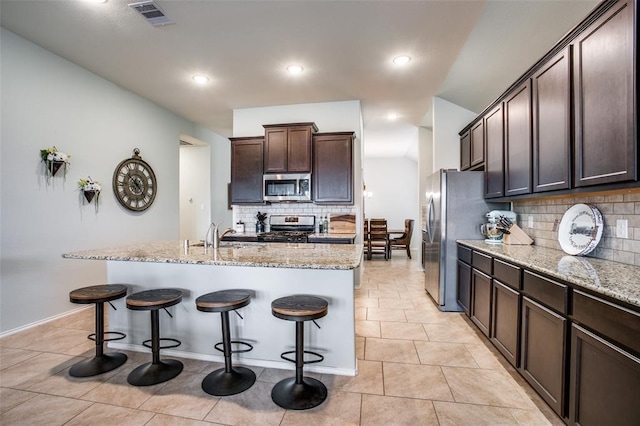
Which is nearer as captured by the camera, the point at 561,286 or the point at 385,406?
the point at 561,286

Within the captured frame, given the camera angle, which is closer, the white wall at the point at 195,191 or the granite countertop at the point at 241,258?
the granite countertop at the point at 241,258

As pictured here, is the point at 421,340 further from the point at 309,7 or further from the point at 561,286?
the point at 309,7

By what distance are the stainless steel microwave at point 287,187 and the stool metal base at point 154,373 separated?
8.24 feet

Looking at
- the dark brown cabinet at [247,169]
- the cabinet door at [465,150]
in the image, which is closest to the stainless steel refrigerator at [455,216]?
the cabinet door at [465,150]

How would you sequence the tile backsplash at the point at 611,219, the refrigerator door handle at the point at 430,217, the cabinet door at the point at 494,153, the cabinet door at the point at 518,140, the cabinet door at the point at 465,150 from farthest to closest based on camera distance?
1. the cabinet door at the point at 465,150
2. the refrigerator door handle at the point at 430,217
3. the cabinet door at the point at 494,153
4. the cabinet door at the point at 518,140
5. the tile backsplash at the point at 611,219

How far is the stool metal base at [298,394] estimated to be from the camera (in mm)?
1812

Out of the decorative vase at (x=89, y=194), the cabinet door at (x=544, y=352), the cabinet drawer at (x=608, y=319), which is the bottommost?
the cabinet door at (x=544, y=352)

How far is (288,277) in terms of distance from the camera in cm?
222

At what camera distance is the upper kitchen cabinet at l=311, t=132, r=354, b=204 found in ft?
13.6

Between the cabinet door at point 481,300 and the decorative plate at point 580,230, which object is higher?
the decorative plate at point 580,230

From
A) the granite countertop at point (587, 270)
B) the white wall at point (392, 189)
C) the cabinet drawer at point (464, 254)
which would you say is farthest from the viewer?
the white wall at point (392, 189)

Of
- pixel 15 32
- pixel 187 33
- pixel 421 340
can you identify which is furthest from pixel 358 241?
pixel 15 32

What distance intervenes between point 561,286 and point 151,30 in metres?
3.68

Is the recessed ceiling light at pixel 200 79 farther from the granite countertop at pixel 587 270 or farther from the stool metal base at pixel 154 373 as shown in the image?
the granite countertop at pixel 587 270
